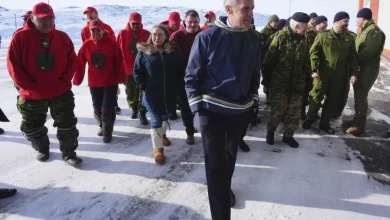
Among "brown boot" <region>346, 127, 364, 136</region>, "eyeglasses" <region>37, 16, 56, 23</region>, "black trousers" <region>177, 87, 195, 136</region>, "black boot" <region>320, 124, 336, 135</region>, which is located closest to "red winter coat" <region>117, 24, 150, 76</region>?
"black trousers" <region>177, 87, 195, 136</region>

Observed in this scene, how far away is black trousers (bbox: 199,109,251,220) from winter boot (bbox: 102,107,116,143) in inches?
100

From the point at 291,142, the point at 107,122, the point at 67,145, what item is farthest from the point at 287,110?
the point at 67,145

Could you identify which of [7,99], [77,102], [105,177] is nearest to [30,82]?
[105,177]

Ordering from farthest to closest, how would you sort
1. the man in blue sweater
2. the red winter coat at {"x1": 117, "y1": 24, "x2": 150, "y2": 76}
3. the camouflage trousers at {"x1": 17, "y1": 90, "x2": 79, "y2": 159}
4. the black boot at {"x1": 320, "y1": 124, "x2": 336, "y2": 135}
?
1. the red winter coat at {"x1": 117, "y1": 24, "x2": 150, "y2": 76}
2. the black boot at {"x1": 320, "y1": 124, "x2": 336, "y2": 135}
3. the camouflage trousers at {"x1": 17, "y1": 90, "x2": 79, "y2": 159}
4. the man in blue sweater

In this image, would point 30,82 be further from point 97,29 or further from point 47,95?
point 97,29

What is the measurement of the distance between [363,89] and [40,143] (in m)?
5.08

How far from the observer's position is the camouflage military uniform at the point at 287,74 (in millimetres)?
4078

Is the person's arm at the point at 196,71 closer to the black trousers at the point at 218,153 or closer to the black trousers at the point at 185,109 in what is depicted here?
the black trousers at the point at 218,153

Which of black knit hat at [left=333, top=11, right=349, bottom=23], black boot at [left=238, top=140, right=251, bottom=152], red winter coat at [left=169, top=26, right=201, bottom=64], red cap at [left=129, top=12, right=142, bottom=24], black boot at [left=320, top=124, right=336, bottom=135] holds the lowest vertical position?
black boot at [left=320, top=124, right=336, bottom=135]

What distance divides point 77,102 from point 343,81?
5.79 meters

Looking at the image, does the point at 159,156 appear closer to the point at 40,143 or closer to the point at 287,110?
the point at 40,143

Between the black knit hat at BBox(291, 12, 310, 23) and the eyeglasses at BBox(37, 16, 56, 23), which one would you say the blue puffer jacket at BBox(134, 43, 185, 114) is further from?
the black knit hat at BBox(291, 12, 310, 23)

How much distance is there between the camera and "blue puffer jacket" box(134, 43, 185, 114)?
3.69 meters

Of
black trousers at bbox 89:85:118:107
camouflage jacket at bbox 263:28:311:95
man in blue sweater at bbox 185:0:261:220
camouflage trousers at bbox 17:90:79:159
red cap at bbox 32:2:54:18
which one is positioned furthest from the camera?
black trousers at bbox 89:85:118:107
